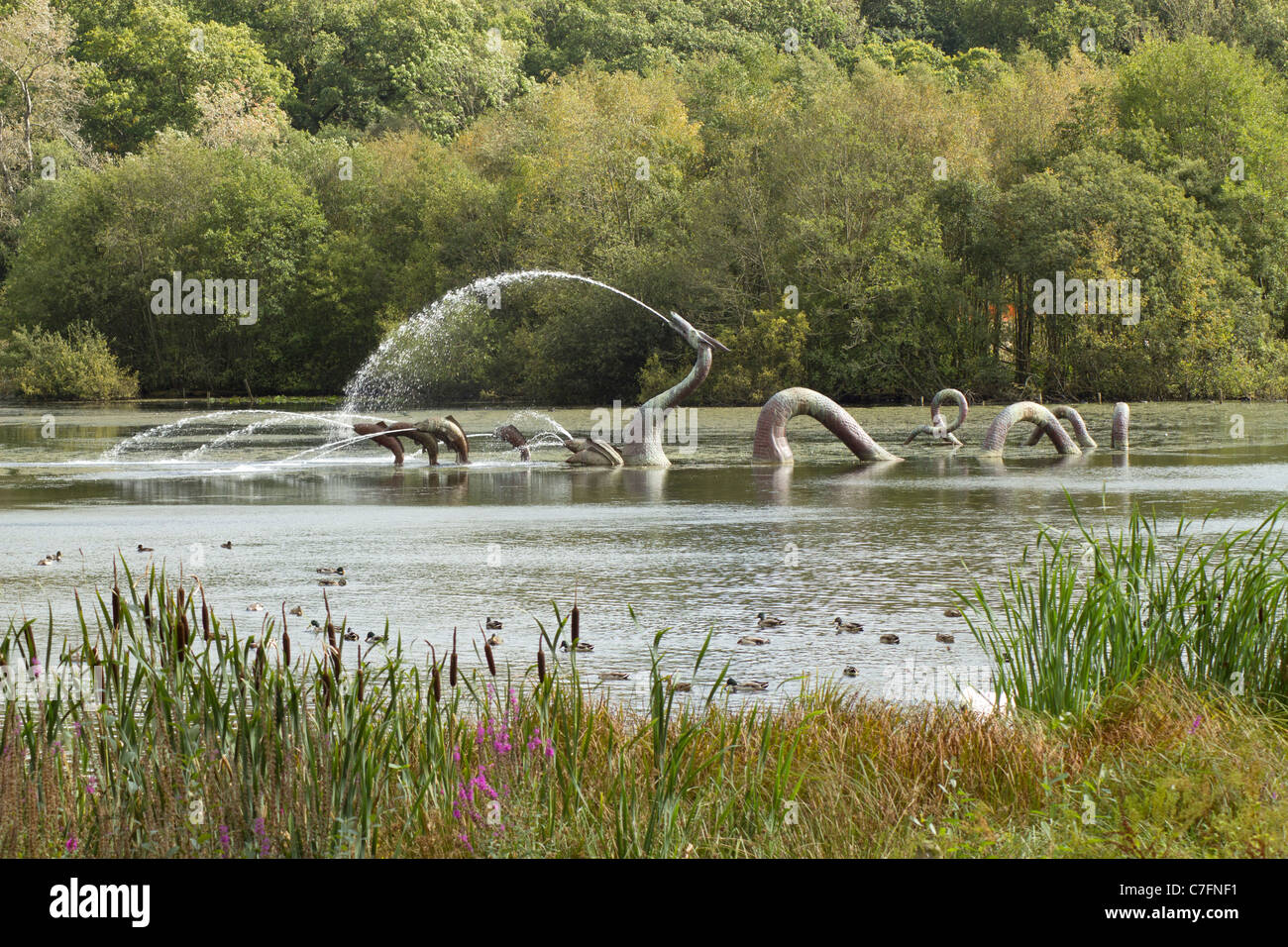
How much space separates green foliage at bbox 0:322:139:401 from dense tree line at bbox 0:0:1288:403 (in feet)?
1.77

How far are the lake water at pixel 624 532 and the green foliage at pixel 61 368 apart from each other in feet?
111

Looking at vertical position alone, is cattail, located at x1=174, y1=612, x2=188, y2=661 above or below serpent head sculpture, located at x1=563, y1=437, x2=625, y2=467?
below

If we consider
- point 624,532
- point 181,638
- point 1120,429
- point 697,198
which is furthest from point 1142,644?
point 697,198

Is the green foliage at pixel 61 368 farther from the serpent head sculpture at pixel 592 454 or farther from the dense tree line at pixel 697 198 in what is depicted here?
the serpent head sculpture at pixel 592 454

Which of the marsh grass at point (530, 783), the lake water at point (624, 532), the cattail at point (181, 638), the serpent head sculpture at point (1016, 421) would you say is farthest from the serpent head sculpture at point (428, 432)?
the cattail at point (181, 638)

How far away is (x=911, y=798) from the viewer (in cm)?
505

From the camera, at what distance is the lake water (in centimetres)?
914

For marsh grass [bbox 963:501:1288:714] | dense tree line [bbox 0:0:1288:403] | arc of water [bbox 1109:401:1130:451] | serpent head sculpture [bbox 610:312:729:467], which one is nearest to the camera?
marsh grass [bbox 963:501:1288:714]

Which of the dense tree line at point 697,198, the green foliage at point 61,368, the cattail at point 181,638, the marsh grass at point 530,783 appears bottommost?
the marsh grass at point 530,783

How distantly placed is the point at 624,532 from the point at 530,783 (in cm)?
947

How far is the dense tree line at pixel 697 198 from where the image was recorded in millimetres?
49344

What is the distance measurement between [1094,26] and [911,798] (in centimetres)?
6877

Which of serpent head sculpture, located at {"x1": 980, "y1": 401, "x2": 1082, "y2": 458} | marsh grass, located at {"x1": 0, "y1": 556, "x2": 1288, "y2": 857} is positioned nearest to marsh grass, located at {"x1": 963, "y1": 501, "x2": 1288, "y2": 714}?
marsh grass, located at {"x1": 0, "y1": 556, "x2": 1288, "y2": 857}

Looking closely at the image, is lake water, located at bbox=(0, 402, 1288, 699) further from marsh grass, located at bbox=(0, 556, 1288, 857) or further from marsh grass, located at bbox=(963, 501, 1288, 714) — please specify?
marsh grass, located at bbox=(963, 501, 1288, 714)
